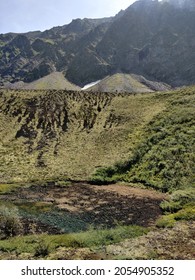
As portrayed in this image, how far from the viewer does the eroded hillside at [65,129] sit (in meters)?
56.8

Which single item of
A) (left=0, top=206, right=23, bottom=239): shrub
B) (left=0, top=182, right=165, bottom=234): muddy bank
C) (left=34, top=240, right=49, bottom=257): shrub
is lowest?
(left=0, top=182, right=165, bottom=234): muddy bank

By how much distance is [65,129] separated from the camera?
7338 cm

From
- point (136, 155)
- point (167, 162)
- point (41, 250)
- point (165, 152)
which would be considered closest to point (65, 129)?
point (136, 155)

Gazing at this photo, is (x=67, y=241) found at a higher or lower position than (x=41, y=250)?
lower

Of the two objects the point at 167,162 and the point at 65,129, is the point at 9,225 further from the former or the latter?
the point at 65,129

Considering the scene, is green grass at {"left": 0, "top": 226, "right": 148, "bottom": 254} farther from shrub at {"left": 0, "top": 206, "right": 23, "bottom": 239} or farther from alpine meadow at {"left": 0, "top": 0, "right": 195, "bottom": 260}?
shrub at {"left": 0, "top": 206, "right": 23, "bottom": 239}

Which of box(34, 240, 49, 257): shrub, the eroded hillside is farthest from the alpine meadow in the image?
the eroded hillside

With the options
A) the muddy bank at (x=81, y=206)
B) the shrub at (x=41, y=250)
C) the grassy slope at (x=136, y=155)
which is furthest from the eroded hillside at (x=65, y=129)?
the shrub at (x=41, y=250)

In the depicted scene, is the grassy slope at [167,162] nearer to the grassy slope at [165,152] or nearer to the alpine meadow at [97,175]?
the grassy slope at [165,152]

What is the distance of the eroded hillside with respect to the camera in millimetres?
56812

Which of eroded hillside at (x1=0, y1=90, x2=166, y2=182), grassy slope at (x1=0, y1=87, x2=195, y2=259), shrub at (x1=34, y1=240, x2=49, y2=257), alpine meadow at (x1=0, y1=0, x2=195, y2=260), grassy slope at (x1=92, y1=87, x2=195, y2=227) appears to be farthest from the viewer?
eroded hillside at (x1=0, y1=90, x2=166, y2=182)

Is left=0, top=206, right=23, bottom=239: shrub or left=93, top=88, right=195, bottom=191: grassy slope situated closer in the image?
left=0, top=206, right=23, bottom=239: shrub

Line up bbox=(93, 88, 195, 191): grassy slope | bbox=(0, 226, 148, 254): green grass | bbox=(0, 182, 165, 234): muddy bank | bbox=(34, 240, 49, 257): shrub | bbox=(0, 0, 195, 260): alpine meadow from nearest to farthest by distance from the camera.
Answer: bbox=(34, 240, 49, 257): shrub, bbox=(0, 226, 148, 254): green grass, bbox=(0, 0, 195, 260): alpine meadow, bbox=(0, 182, 165, 234): muddy bank, bbox=(93, 88, 195, 191): grassy slope
